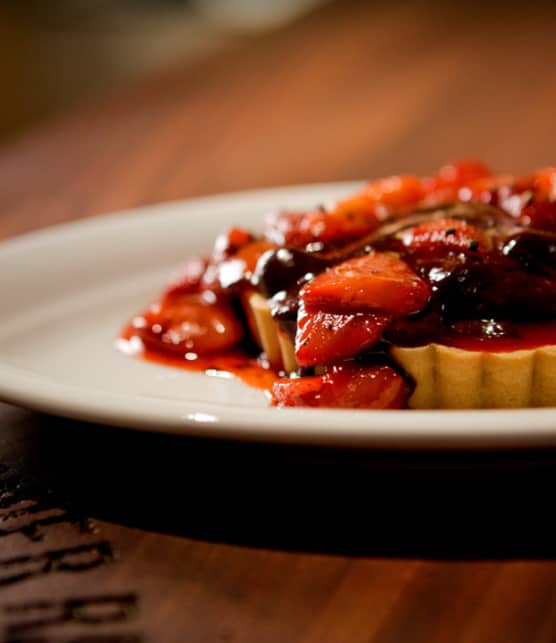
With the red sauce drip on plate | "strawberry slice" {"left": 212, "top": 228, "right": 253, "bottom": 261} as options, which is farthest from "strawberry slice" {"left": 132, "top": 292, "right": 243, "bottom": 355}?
"strawberry slice" {"left": 212, "top": 228, "right": 253, "bottom": 261}

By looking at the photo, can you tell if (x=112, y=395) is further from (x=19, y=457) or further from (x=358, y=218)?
(x=358, y=218)

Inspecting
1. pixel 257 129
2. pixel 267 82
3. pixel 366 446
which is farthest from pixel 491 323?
pixel 267 82

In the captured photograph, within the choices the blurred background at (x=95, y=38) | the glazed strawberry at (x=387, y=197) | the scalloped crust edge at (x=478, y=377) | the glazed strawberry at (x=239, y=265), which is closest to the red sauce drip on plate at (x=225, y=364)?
the glazed strawberry at (x=239, y=265)

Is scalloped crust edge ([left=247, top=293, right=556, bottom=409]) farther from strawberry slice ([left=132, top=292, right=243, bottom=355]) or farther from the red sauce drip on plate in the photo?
strawberry slice ([left=132, top=292, right=243, bottom=355])

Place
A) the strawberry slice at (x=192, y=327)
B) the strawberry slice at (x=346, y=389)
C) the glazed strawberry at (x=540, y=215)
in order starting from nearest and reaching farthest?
the strawberry slice at (x=346, y=389) → the glazed strawberry at (x=540, y=215) → the strawberry slice at (x=192, y=327)

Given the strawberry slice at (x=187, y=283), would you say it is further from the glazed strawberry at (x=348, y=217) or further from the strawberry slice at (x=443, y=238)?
the strawberry slice at (x=443, y=238)

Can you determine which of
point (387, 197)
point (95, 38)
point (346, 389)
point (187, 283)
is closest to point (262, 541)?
point (346, 389)
